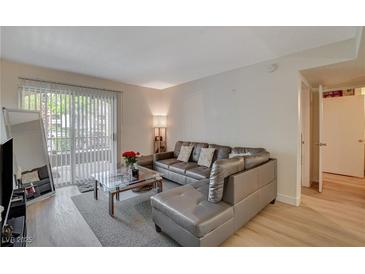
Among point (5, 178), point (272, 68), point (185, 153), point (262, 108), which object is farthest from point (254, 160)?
point (5, 178)

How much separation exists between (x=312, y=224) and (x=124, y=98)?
4460mm

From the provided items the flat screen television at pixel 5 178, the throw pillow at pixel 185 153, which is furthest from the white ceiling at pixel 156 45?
the throw pillow at pixel 185 153

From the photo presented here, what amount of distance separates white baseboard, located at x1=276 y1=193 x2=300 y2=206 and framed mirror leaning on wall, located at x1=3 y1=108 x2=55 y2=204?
406 centimetres

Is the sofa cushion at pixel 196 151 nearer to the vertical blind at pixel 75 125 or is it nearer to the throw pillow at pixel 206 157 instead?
the throw pillow at pixel 206 157

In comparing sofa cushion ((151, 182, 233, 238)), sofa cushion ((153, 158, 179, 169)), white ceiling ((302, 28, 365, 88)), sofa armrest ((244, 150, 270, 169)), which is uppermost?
white ceiling ((302, 28, 365, 88))

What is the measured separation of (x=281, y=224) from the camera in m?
2.17

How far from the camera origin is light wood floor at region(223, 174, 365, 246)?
6.03ft

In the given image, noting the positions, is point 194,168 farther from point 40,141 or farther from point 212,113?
point 40,141

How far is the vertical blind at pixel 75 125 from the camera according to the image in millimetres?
3369

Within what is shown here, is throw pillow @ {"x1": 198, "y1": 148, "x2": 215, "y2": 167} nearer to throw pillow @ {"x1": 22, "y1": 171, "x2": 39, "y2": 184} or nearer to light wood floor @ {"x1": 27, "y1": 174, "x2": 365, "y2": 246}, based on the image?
light wood floor @ {"x1": 27, "y1": 174, "x2": 365, "y2": 246}

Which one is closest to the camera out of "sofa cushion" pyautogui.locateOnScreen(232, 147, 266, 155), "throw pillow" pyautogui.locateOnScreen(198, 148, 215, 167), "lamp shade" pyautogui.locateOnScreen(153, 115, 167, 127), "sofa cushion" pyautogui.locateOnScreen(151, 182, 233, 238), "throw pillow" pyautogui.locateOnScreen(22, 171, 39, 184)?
"sofa cushion" pyautogui.locateOnScreen(151, 182, 233, 238)

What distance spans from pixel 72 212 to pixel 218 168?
7.36ft

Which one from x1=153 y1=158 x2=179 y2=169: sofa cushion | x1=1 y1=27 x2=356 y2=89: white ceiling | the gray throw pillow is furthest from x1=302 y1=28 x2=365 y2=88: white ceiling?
x1=153 y1=158 x2=179 y2=169: sofa cushion
